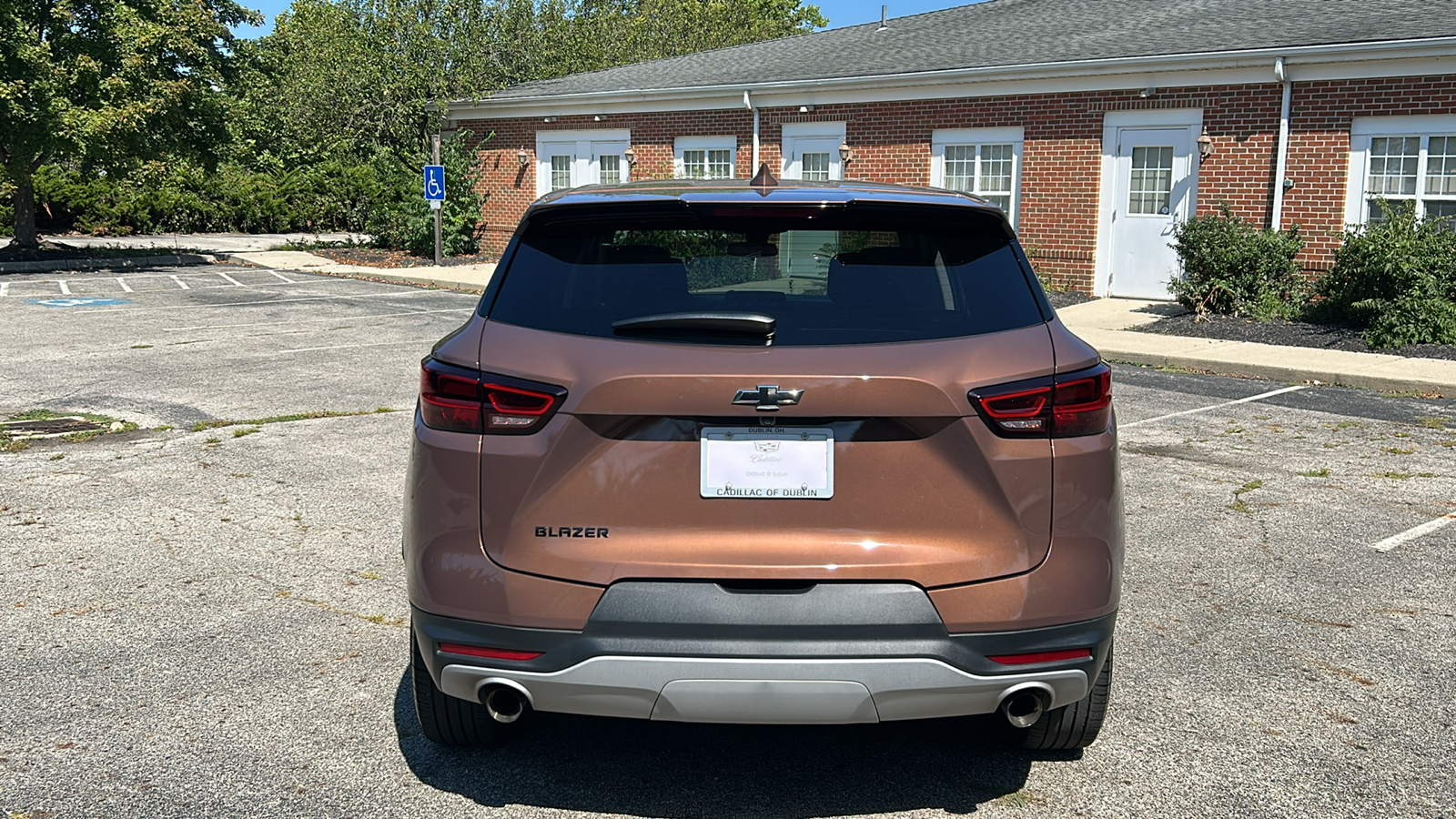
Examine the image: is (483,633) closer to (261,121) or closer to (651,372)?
(651,372)

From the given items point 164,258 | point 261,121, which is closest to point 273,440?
point 164,258

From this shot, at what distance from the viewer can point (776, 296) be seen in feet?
10.6

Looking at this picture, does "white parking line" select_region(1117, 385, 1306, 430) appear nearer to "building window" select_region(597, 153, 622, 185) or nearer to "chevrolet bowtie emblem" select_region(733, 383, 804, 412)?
"chevrolet bowtie emblem" select_region(733, 383, 804, 412)

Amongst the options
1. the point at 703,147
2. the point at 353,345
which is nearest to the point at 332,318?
the point at 353,345

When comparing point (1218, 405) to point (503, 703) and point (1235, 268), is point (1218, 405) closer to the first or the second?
point (1235, 268)

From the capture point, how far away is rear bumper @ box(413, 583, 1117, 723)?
2.93 meters

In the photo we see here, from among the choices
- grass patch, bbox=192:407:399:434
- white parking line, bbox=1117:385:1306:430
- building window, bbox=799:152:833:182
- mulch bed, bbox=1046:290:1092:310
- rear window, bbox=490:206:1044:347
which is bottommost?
grass patch, bbox=192:407:399:434

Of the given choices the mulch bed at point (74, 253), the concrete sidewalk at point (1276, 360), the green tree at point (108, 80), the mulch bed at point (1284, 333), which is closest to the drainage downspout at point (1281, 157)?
the mulch bed at point (1284, 333)

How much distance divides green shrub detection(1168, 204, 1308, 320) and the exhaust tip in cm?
1374

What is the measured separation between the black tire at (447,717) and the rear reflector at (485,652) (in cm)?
40

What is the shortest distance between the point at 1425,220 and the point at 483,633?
14682mm

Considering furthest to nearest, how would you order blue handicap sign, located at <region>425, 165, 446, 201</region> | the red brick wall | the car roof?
blue handicap sign, located at <region>425, 165, 446, 201</region> → the red brick wall → the car roof

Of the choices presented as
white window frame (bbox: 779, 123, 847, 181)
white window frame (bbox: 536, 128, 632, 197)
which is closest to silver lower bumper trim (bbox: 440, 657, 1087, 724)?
white window frame (bbox: 779, 123, 847, 181)

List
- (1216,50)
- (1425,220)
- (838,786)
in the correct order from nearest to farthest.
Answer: (838,786), (1425,220), (1216,50)
